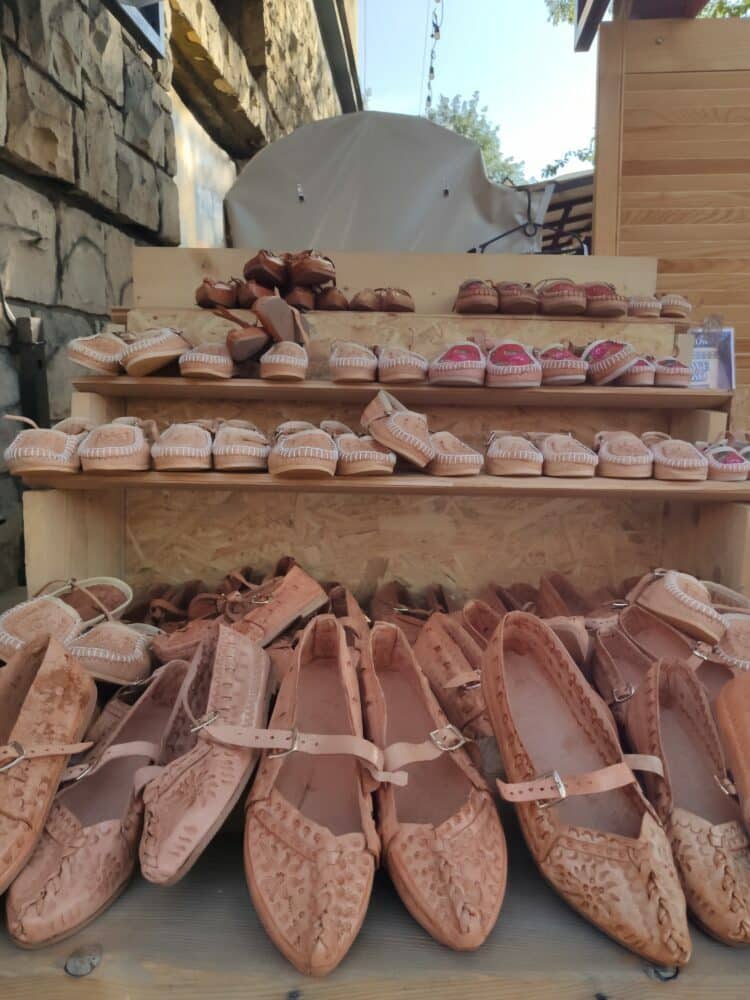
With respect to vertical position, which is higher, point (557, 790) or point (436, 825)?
point (557, 790)

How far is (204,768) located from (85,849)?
0.19 meters

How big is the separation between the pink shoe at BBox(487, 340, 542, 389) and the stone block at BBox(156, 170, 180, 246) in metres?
2.36

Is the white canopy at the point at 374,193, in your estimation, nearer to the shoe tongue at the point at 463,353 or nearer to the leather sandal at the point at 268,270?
the leather sandal at the point at 268,270

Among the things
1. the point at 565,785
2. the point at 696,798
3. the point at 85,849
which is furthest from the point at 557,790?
the point at 85,849

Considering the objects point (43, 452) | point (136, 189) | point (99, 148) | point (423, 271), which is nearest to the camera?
point (43, 452)

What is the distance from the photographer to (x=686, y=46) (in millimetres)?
2922

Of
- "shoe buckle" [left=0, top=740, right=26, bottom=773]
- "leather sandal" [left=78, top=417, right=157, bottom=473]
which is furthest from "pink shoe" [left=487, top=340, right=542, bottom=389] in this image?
"shoe buckle" [left=0, top=740, right=26, bottom=773]

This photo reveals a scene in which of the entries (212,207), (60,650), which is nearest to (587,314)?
(60,650)

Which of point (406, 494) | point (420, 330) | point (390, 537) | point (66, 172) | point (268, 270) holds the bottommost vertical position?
point (390, 537)

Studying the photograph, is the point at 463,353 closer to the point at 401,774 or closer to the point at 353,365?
the point at 353,365

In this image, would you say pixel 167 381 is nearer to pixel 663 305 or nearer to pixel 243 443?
pixel 243 443

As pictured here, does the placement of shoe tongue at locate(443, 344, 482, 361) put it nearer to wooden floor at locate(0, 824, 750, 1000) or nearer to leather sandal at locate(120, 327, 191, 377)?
leather sandal at locate(120, 327, 191, 377)

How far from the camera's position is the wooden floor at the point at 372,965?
2.35ft

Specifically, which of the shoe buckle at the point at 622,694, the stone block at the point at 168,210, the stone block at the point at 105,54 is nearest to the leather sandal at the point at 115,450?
the shoe buckle at the point at 622,694
